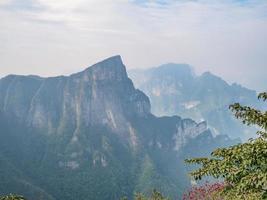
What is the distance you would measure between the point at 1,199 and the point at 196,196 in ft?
62.2

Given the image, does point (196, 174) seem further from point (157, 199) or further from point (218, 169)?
point (157, 199)

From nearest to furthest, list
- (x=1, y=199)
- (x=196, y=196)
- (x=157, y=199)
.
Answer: (x=1, y=199), (x=196, y=196), (x=157, y=199)

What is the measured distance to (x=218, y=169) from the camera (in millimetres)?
17844

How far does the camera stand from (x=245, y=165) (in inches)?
661

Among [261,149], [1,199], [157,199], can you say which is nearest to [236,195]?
[261,149]

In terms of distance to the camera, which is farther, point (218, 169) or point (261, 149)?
point (218, 169)

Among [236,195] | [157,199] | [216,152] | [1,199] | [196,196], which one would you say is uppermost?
[216,152]

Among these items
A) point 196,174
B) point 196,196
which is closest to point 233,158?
point 196,174

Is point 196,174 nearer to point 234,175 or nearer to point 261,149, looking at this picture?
point 234,175

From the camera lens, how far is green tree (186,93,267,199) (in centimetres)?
1619

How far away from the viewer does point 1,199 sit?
2062cm

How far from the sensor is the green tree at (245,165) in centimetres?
1619

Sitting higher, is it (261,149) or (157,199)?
(261,149)

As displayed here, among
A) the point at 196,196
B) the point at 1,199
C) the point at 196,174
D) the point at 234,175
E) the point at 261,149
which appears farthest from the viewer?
the point at 196,196
